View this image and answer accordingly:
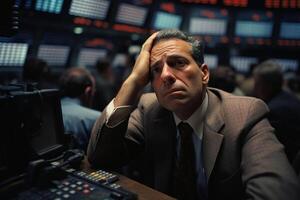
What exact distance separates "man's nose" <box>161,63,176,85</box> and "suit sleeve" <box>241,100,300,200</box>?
0.37 meters

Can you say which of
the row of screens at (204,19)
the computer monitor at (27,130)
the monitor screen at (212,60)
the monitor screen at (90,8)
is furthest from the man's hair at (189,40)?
the monitor screen at (212,60)

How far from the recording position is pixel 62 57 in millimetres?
3855

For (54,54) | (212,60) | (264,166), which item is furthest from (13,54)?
(212,60)

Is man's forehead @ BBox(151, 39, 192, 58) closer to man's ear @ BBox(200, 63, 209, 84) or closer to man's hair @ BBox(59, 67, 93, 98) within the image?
man's ear @ BBox(200, 63, 209, 84)

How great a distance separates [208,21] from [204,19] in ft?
0.19

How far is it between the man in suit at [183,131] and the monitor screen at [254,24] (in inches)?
115

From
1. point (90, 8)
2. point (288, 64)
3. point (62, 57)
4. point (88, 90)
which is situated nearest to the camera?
point (88, 90)

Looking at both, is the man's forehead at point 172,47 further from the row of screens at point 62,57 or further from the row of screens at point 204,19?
the row of screens at point 204,19

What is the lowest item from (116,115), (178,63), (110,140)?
(110,140)

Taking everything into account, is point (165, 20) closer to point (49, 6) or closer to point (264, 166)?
point (49, 6)

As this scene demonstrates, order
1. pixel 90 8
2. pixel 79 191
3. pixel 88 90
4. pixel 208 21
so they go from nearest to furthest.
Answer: pixel 79 191 → pixel 88 90 → pixel 90 8 → pixel 208 21

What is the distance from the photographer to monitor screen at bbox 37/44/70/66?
3588 mm

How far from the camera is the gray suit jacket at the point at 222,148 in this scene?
51.1 inches

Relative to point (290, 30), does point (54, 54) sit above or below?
below
